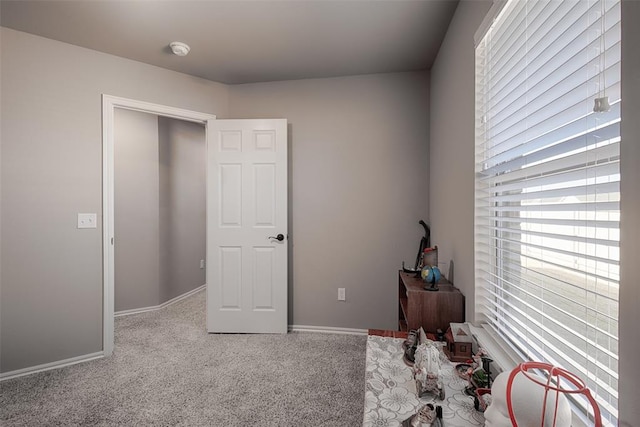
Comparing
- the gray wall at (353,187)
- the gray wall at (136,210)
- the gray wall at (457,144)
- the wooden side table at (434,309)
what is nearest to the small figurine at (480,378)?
the gray wall at (457,144)

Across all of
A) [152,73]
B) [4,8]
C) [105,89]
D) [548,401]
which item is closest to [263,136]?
[152,73]

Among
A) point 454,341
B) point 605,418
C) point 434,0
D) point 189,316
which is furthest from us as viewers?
point 189,316

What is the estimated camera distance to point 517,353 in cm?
115

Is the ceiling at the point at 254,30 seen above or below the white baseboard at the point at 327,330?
above

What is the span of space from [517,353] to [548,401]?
55 centimetres

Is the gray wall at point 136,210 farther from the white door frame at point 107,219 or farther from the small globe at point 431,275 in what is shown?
the small globe at point 431,275

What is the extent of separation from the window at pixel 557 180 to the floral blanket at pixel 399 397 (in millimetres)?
284

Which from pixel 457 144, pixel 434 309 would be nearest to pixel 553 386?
pixel 434 309

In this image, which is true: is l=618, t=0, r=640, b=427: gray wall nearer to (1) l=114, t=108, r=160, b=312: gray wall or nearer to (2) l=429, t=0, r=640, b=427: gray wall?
(2) l=429, t=0, r=640, b=427: gray wall

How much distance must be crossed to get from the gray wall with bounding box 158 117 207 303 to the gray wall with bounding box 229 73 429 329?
1463mm

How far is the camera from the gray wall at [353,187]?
9.41 feet

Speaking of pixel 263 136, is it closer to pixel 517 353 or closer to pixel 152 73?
pixel 152 73

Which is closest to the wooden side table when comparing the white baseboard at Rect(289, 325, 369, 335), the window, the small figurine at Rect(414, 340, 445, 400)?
the window

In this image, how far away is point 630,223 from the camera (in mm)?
633
